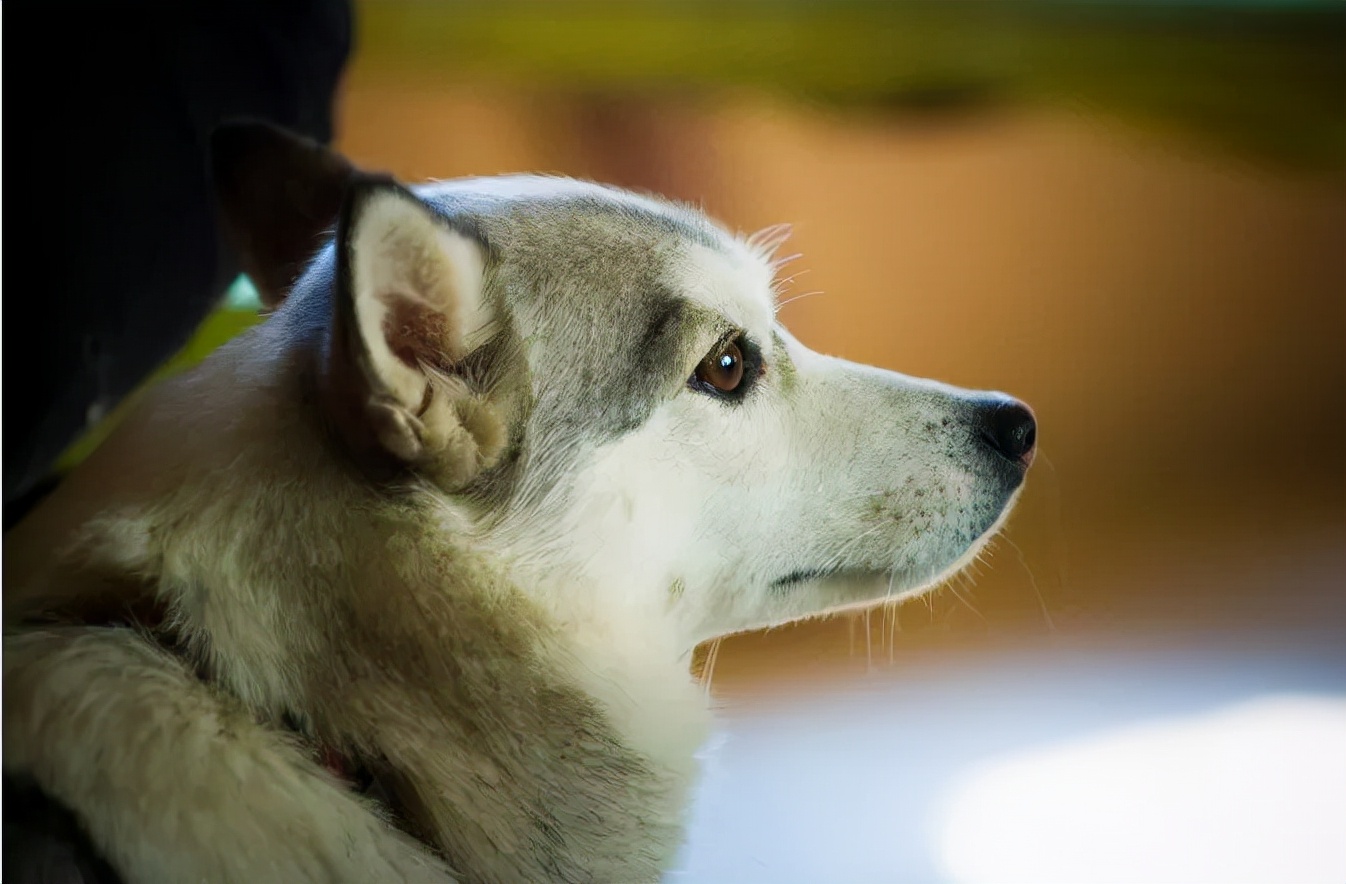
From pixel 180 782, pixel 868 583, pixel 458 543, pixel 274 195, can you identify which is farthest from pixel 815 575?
pixel 274 195

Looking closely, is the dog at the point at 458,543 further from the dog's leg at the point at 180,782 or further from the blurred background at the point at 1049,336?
the blurred background at the point at 1049,336

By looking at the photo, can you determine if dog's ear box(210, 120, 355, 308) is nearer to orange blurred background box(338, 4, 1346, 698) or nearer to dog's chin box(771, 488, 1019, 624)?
orange blurred background box(338, 4, 1346, 698)

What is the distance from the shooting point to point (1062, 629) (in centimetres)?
114

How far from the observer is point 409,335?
31.2 inches

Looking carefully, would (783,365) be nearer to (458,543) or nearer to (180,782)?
(458,543)

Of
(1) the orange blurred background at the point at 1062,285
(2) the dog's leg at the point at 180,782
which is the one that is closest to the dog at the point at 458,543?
(2) the dog's leg at the point at 180,782

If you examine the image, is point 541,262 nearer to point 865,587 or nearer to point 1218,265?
point 865,587

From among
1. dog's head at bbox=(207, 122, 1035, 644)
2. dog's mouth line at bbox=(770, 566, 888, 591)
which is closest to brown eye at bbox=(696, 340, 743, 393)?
dog's head at bbox=(207, 122, 1035, 644)

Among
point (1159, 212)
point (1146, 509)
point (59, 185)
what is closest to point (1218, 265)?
point (1159, 212)

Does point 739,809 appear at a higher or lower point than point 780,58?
lower

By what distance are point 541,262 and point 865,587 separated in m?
0.44

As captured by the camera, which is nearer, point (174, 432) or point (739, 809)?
point (174, 432)

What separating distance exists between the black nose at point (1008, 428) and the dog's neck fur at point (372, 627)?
1.40 feet

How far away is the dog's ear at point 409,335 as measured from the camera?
740mm
